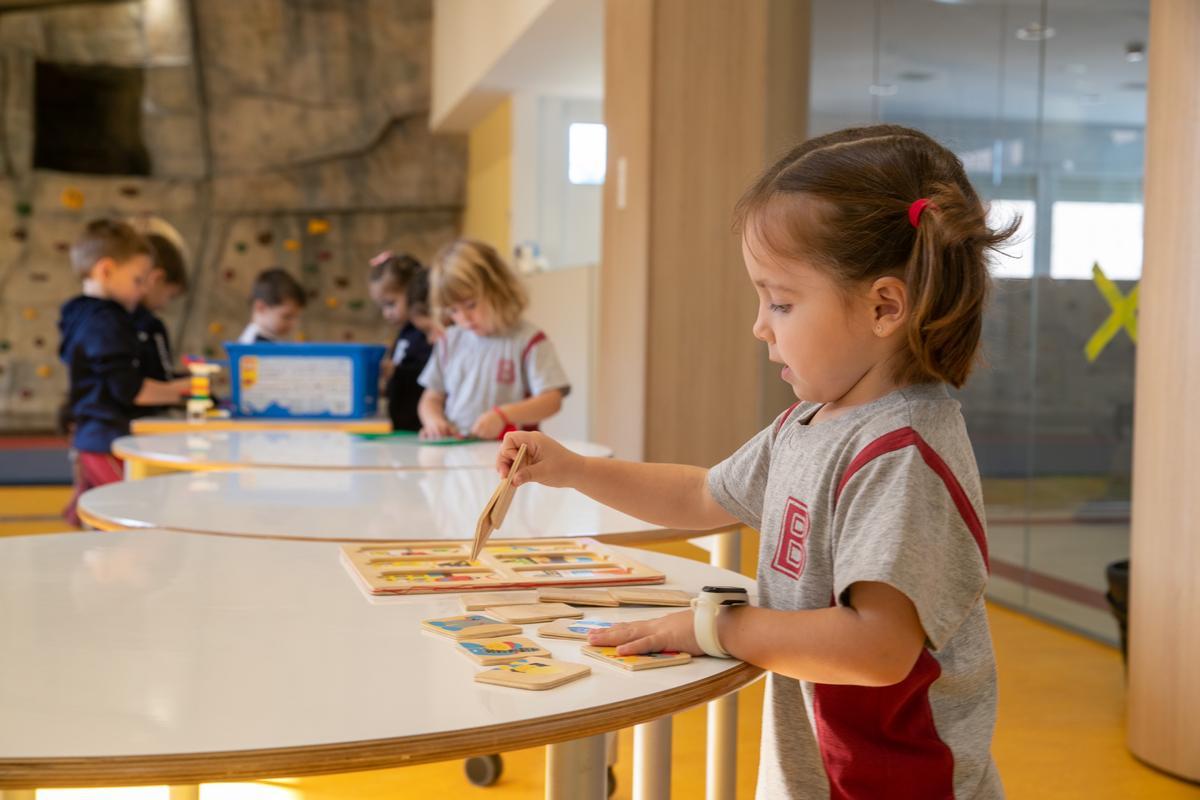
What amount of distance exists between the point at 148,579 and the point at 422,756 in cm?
53

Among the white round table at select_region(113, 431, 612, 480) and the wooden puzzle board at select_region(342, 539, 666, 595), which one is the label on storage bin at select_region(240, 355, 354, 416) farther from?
the wooden puzzle board at select_region(342, 539, 666, 595)

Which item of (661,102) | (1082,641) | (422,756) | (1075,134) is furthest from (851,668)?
(661,102)

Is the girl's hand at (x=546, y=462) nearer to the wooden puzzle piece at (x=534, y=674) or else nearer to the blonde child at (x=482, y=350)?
the wooden puzzle piece at (x=534, y=674)

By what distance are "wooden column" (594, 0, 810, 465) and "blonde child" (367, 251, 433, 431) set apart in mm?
871

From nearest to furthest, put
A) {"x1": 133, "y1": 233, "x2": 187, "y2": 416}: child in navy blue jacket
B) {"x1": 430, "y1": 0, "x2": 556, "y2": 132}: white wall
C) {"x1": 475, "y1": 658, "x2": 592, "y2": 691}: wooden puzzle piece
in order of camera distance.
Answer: {"x1": 475, "y1": 658, "x2": 592, "y2": 691}: wooden puzzle piece
{"x1": 133, "y1": 233, "x2": 187, "y2": 416}: child in navy blue jacket
{"x1": 430, "y1": 0, "x2": 556, "y2": 132}: white wall

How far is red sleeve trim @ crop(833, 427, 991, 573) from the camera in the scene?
85 centimetres

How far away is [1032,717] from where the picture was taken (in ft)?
9.34

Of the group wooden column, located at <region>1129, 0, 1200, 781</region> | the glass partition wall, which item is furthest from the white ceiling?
wooden column, located at <region>1129, 0, 1200, 781</region>

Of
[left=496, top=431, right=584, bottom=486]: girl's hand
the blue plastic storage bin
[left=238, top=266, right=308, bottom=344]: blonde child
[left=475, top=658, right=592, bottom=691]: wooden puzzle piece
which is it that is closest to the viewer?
[left=475, top=658, right=592, bottom=691]: wooden puzzle piece

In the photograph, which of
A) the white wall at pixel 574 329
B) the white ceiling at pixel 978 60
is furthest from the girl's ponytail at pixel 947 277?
the white wall at pixel 574 329

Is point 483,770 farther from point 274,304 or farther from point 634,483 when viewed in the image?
point 274,304

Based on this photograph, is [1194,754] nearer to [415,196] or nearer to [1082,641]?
[1082,641]

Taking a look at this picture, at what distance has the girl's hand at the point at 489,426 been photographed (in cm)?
270

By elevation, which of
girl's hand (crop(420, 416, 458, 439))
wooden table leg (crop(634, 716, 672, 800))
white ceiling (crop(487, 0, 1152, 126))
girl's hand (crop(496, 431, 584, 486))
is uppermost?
white ceiling (crop(487, 0, 1152, 126))
